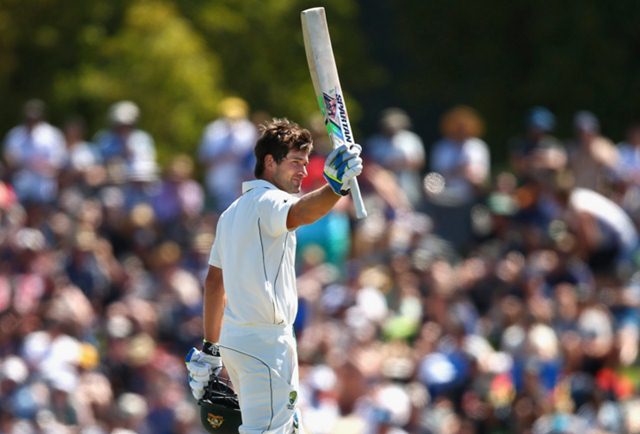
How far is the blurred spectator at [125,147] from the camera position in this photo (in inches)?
746

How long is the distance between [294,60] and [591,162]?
9.29 meters

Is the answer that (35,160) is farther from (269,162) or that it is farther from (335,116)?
(335,116)

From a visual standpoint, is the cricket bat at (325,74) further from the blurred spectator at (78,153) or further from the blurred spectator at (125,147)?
the blurred spectator at (78,153)

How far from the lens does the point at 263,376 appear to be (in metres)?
10.3

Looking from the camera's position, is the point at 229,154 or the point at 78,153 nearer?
the point at 229,154

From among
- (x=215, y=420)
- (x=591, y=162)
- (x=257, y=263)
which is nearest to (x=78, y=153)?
(x=591, y=162)

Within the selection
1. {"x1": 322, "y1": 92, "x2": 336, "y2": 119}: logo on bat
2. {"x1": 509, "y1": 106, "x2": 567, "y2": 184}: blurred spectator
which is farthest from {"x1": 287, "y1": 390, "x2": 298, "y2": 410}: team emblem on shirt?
{"x1": 509, "y1": 106, "x2": 567, "y2": 184}: blurred spectator

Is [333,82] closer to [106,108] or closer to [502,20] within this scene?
[106,108]

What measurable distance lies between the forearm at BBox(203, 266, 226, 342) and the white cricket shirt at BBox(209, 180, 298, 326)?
35 cm

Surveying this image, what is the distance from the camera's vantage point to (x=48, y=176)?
19.0m

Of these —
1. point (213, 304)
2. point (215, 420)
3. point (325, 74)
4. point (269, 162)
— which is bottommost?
point (215, 420)

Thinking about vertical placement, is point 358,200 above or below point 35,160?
above

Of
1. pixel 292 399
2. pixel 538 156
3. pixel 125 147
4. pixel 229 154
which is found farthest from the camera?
pixel 125 147

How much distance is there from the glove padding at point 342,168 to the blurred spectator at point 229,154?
349 inches
